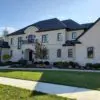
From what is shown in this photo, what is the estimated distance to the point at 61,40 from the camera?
3672cm

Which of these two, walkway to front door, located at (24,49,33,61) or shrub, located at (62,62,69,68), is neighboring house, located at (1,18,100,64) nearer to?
walkway to front door, located at (24,49,33,61)

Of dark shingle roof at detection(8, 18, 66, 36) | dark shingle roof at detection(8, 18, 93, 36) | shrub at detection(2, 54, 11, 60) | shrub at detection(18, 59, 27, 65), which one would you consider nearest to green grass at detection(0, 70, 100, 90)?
dark shingle roof at detection(8, 18, 93, 36)

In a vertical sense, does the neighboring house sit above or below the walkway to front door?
above

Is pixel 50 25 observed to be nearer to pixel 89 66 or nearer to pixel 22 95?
pixel 89 66

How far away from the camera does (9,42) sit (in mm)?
46281

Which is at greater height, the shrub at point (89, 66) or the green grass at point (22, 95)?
the shrub at point (89, 66)

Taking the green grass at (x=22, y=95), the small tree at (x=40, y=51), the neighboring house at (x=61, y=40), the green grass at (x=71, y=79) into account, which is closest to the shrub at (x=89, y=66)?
the neighboring house at (x=61, y=40)

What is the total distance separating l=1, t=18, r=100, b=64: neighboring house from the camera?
102ft

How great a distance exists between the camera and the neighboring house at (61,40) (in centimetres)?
3107

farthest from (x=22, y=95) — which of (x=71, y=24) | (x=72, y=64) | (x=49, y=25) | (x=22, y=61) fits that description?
(x=49, y=25)

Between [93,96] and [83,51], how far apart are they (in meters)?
21.4

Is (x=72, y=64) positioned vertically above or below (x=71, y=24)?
below

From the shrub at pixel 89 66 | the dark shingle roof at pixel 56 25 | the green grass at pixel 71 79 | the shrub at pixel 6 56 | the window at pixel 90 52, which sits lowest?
the green grass at pixel 71 79

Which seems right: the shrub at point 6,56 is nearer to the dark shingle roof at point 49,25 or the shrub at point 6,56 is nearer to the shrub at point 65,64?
the dark shingle roof at point 49,25
